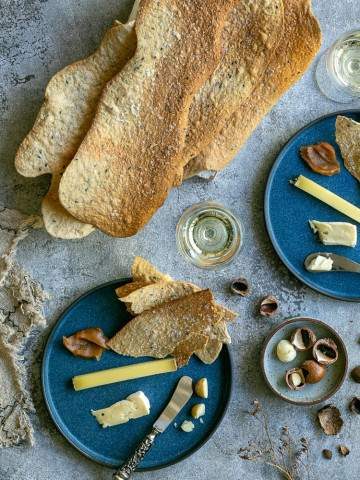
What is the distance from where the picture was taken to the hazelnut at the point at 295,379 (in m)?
2.13

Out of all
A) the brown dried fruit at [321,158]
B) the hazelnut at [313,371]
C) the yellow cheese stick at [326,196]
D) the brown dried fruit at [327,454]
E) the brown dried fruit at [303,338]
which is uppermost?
the brown dried fruit at [321,158]

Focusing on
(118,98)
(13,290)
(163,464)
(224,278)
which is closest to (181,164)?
(118,98)

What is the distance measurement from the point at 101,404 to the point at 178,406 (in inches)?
8.9

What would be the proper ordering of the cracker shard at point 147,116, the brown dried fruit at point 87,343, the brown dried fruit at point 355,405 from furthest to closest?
the brown dried fruit at point 355,405, the brown dried fruit at point 87,343, the cracker shard at point 147,116

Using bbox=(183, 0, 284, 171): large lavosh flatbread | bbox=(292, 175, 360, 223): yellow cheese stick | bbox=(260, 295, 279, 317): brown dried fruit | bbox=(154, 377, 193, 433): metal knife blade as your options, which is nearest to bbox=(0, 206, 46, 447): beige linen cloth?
bbox=(154, 377, 193, 433): metal knife blade

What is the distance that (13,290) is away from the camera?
6.85 ft

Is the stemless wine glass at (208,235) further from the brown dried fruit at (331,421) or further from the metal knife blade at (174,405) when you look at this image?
the brown dried fruit at (331,421)

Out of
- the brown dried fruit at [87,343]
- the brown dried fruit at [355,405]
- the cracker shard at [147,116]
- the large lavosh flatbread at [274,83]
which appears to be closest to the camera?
the cracker shard at [147,116]

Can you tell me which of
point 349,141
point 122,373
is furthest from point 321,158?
point 122,373

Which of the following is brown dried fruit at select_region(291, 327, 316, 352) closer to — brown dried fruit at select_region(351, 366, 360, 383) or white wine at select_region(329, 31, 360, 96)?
brown dried fruit at select_region(351, 366, 360, 383)

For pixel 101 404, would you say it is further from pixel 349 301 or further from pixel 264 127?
pixel 264 127

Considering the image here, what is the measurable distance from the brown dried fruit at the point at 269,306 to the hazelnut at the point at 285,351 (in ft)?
0.30

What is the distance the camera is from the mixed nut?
6.94ft

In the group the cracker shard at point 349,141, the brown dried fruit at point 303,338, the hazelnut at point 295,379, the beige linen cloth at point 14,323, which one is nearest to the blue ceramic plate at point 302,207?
the cracker shard at point 349,141
